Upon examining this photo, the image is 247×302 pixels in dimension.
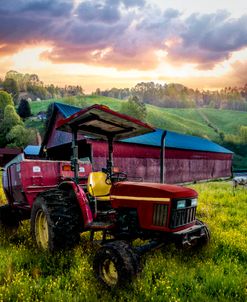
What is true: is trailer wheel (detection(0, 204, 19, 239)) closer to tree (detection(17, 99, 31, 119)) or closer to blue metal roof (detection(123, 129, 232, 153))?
blue metal roof (detection(123, 129, 232, 153))

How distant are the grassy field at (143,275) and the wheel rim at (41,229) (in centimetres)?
25

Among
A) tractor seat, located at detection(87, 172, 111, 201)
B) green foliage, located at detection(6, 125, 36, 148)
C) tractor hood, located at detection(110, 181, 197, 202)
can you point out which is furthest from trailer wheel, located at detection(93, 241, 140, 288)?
green foliage, located at detection(6, 125, 36, 148)

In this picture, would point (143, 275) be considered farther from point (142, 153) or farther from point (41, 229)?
point (142, 153)

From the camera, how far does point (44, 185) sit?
7.51 m

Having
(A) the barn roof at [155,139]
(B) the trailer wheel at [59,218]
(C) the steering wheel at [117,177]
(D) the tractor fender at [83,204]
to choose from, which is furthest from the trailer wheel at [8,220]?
(A) the barn roof at [155,139]

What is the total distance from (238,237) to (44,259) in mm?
4299

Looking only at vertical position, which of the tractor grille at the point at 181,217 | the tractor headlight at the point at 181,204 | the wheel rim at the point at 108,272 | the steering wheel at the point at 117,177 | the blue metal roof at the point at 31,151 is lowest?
the blue metal roof at the point at 31,151

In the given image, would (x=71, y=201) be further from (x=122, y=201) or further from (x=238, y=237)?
(x=238, y=237)

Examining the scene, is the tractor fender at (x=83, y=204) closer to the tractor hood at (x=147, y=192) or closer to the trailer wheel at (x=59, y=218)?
the trailer wheel at (x=59, y=218)

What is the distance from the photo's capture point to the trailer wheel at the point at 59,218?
562cm

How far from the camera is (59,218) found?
18.7 ft

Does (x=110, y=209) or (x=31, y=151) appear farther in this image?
(x=31, y=151)

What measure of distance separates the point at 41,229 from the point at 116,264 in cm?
243

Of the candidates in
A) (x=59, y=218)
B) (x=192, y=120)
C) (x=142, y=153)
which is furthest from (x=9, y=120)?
(x=192, y=120)
